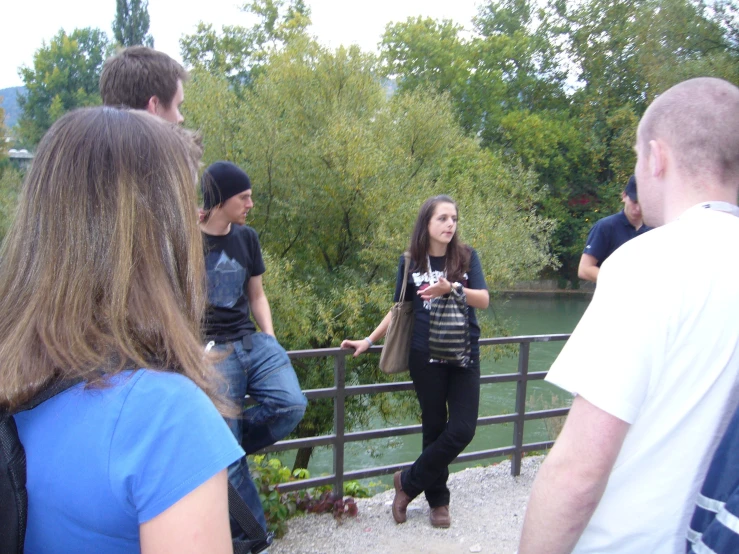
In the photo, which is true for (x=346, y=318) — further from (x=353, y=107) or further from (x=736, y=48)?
(x=736, y=48)

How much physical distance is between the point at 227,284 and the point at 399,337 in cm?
135

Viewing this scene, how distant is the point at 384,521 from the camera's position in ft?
13.7

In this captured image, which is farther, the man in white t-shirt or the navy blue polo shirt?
the navy blue polo shirt

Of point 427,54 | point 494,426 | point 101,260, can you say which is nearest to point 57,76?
point 427,54

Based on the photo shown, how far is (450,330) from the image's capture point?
3.71 meters

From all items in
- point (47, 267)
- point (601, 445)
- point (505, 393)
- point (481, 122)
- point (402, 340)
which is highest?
point (481, 122)

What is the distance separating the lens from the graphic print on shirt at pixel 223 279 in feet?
9.64

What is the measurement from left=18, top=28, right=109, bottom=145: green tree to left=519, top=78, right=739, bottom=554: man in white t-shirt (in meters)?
62.8

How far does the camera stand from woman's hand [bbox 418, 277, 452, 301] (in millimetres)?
3648

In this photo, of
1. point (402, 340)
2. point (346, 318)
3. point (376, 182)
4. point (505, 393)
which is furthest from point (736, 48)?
point (402, 340)

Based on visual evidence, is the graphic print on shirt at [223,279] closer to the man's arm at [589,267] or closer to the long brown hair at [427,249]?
the long brown hair at [427,249]

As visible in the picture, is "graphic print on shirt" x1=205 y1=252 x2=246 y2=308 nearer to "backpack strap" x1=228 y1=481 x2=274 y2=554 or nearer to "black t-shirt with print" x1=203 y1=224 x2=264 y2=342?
"black t-shirt with print" x1=203 y1=224 x2=264 y2=342

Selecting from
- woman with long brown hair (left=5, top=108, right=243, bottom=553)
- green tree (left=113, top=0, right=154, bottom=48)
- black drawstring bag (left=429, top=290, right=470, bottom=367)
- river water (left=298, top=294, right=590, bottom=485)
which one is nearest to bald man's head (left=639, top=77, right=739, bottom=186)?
woman with long brown hair (left=5, top=108, right=243, bottom=553)

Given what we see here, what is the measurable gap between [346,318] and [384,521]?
919cm
